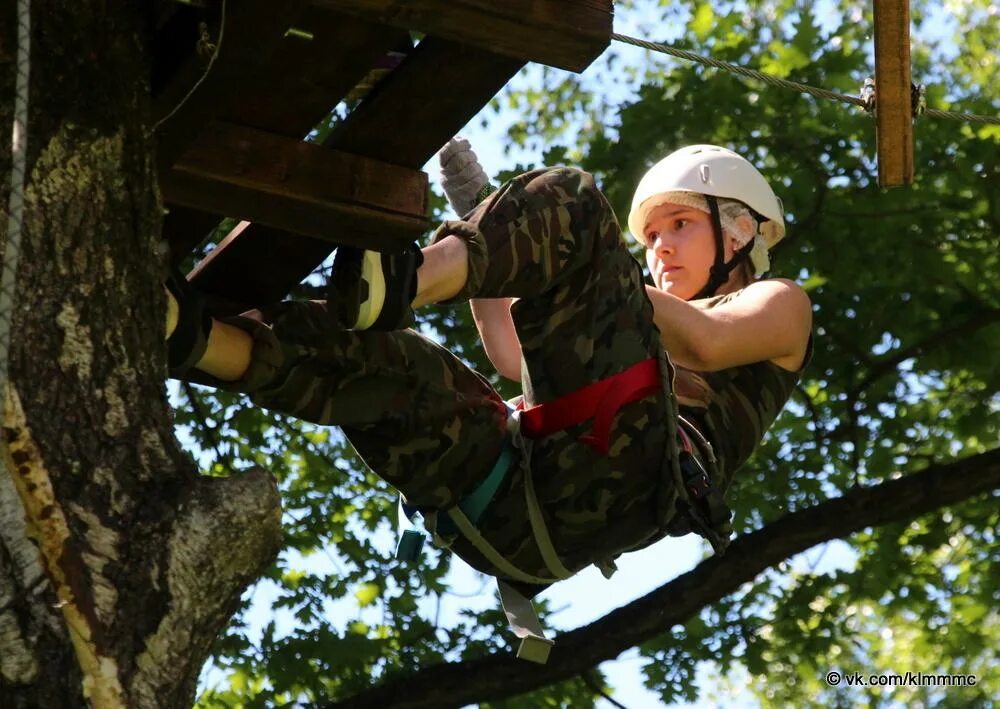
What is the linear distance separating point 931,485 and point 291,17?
452cm

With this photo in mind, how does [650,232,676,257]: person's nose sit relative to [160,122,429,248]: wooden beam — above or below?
above

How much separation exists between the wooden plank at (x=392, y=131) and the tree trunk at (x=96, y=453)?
78 centimetres

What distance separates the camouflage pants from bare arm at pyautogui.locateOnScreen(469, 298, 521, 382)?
0.54 meters

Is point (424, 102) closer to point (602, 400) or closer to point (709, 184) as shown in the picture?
point (602, 400)

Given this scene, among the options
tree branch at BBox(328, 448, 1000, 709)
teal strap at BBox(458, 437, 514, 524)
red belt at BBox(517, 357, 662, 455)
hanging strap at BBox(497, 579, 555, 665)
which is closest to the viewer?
red belt at BBox(517, 357, 662, 455)

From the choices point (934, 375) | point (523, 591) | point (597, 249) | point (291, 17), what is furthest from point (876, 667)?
point (291, 17)

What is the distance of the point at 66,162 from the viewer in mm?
2758

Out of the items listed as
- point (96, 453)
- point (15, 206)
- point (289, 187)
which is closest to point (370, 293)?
point (289, 187)

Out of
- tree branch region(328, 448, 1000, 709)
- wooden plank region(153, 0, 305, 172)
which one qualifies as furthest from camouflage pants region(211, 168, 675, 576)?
tree branch region(328, 448, 1000, 709)

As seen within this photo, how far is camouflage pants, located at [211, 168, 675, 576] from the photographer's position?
373 centimetres

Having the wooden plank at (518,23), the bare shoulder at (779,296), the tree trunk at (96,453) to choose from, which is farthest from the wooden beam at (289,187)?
the bare shoulder at (779,296)

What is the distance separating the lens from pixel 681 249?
480cm

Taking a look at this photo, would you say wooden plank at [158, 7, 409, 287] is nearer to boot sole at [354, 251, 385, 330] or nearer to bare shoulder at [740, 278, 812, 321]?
boot sole at [354, 251, 385, 330]

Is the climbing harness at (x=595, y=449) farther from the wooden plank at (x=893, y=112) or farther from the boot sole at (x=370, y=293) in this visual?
the wooden plank at (x=893, y=112)
